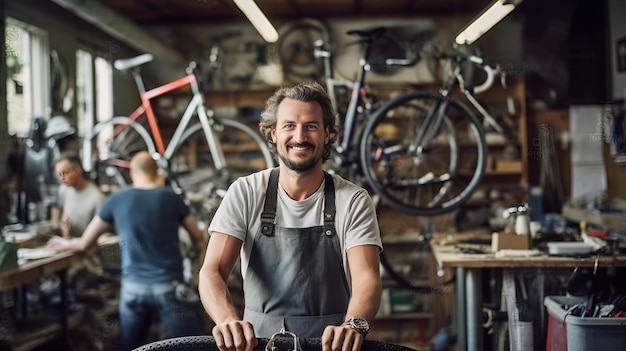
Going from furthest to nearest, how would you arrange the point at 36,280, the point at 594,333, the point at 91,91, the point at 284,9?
the point at 284,9
the point at 91,91
the point at 36,280
the point at 594,333

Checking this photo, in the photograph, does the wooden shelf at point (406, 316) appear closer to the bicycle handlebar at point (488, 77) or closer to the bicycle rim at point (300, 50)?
the bicycle rim at point (300, 50)

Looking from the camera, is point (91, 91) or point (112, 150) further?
point (91, 91)

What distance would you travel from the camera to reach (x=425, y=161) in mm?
4383

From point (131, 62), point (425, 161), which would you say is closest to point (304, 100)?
point (425, 161)

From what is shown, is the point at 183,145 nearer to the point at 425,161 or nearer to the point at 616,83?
the point at 425,161

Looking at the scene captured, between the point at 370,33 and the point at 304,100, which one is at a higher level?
the point at 370,33

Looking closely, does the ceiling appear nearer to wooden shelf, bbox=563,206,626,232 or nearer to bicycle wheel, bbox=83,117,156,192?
bicycle wheel, bbox=83,117,156,192

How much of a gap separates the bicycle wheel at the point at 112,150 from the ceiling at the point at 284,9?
0.75 m

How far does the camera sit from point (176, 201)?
4121 millimetres

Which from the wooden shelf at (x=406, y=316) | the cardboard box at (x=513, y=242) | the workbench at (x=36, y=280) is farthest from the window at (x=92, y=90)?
the cardboard box at (x=513, y=242)

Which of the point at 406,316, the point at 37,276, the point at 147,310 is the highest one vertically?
the point at 37,276

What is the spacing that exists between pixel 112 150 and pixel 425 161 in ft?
7.43

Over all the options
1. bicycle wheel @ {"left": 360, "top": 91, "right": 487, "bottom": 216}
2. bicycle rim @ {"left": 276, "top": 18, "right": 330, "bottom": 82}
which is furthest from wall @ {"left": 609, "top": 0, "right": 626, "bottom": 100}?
bicycle rim @ {"left": 276, "top": 18, "right": 330, "bottom": 82}

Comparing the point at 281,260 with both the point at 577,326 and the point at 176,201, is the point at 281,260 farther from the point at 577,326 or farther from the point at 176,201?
the point at 176,201
